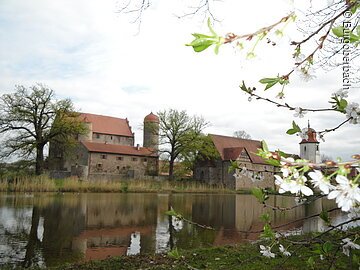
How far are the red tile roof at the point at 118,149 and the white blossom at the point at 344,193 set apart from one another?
43678mm

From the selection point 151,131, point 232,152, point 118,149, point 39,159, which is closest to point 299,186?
point 39,159

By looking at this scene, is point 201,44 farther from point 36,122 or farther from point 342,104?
point 36,122

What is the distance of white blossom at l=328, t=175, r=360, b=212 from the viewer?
99 centimetres

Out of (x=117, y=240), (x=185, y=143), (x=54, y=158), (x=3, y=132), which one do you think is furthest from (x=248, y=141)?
(x=117, y=240)

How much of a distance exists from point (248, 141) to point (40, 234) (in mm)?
47517

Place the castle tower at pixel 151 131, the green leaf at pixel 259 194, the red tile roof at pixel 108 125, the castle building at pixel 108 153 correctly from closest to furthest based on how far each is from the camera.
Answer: the green leaf at pixel 259 194
the castle building at pixel 108 153
the castle tower at pixel 151 131
the red tile roof at pixel 108 125

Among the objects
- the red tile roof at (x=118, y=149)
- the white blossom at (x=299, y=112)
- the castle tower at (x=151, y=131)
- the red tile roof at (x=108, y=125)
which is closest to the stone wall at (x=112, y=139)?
the red tile roof at (x=108, y=125)

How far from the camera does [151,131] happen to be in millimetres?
45531

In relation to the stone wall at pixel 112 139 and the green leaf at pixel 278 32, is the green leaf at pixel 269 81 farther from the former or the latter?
the stone wall at pixel 112 139

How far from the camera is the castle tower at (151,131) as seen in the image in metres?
45.4

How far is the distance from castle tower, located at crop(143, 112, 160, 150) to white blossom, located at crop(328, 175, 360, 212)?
144 feet

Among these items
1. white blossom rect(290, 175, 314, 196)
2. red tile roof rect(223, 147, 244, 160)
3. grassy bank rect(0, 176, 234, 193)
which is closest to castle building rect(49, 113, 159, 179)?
red tile roof rect(223, 147, 244, 160)

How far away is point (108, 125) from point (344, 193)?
5241cm

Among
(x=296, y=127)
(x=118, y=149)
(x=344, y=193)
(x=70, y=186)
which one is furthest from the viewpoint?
(x=118, y=149)
